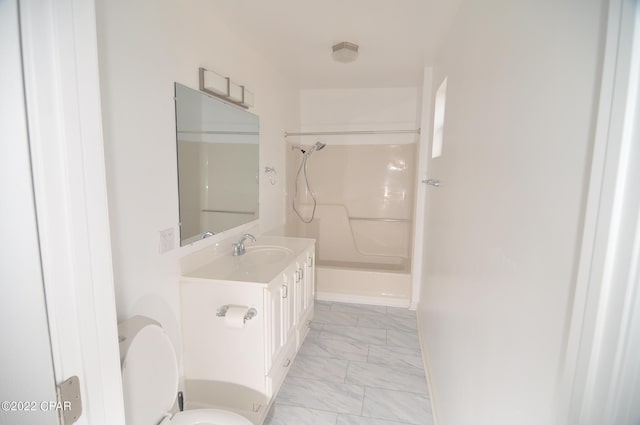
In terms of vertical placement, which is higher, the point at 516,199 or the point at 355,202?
the point at 516,199

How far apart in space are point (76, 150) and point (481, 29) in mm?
1549

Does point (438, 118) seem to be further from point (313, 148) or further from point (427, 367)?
point (427, 367)

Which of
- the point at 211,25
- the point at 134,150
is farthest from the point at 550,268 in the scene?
the point at 211,25

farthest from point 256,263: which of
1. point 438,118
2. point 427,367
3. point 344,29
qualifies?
point 438,118

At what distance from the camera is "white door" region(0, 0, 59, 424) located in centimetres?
48

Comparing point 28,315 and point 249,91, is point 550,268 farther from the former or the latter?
point 249,91

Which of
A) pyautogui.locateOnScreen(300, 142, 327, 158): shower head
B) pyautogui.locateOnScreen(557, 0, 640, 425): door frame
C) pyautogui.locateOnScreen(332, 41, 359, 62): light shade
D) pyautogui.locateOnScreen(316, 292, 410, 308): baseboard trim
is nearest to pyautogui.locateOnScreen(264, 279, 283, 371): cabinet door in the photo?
pyautogui.locateOnScreen(557, 0, 640, 425): door frame

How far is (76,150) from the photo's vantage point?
1.76ft

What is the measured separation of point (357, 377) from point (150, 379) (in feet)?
4.78

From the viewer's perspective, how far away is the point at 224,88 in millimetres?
1897

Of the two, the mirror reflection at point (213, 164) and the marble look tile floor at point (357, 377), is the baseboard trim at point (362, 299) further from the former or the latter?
the mirror reflection at point (213, 164)

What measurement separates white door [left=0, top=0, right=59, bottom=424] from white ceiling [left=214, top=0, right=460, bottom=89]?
163 cm

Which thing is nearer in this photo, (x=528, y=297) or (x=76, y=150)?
(x=76, y=150)

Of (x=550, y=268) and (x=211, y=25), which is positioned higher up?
(x=211, y=25)
